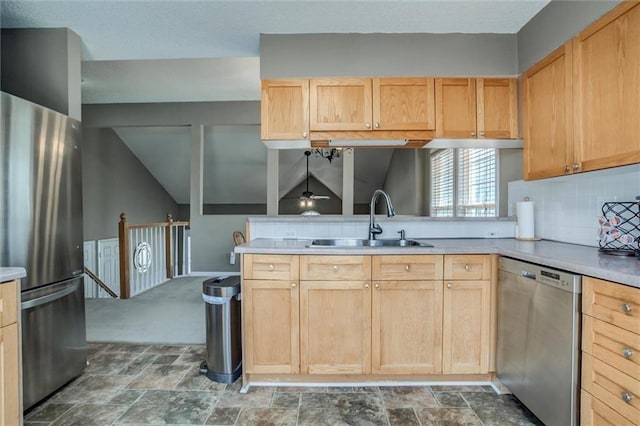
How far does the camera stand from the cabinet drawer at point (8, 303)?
4.28ft

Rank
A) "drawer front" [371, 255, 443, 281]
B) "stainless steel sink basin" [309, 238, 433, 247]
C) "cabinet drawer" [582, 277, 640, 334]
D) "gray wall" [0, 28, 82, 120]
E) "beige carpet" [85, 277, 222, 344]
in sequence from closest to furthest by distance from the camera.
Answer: "cabinet drawer" [582, 277, 640, 334] < "drawer front" [371, 255, 443, 281] < "gray wall" [0, 28, 82, 120] < "stainless steel sink basin" [309, 238, 433, 247] < "beige carpet" [85, 277, 222, 344]

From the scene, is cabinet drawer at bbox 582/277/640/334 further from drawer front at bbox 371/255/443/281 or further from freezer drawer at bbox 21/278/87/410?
freezer drawer at bbox 21/278/87/410

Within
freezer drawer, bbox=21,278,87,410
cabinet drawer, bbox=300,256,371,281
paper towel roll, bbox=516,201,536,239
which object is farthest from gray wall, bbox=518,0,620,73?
freezer drawer, bbox=21,278,87,410

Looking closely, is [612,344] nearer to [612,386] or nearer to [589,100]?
[612,386]

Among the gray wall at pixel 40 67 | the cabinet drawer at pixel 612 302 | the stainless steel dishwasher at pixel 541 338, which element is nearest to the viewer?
the cabinet drawer at pixel 612 302

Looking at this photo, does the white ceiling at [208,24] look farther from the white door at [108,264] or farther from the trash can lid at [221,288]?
the white door at [108,264]

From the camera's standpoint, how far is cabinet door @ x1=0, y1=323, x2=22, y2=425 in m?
1.31

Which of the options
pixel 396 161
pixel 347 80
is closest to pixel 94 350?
pixel 347 80

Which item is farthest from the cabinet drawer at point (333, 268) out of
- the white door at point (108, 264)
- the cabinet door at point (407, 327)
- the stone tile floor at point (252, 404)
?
the white door at point (108, 264)

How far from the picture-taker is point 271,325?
2.02 meters

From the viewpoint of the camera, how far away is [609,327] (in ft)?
4.16

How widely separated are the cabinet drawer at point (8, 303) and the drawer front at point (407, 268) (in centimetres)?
176

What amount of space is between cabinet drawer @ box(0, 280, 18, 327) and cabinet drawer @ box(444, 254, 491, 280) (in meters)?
2.20

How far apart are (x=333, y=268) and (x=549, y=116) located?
5.60 feet
